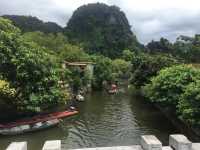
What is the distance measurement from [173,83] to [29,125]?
32.8ft

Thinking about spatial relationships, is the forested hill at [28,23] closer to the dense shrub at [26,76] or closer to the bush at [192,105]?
the dense shrub at [26,76]

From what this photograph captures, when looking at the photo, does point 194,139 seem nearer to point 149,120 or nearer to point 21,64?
point 149,120

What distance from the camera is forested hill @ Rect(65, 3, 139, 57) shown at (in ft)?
257

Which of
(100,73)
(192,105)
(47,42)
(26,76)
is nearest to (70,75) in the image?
(100,73)

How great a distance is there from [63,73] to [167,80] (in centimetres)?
1256

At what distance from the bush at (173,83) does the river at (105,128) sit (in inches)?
86.2

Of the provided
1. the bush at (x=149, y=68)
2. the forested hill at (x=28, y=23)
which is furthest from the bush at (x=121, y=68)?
the forested hill at (x=28, y=23)

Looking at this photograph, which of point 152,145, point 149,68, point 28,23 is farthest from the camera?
point 28,23

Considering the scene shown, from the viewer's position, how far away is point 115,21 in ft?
323

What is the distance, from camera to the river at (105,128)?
15281 millimetres

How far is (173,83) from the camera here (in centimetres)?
1734

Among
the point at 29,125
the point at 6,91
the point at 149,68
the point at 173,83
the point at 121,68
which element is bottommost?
the point at 29,125

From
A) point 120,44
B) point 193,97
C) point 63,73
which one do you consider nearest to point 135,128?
point 193,97

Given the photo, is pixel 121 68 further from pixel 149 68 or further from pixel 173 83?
pixel 173 83
